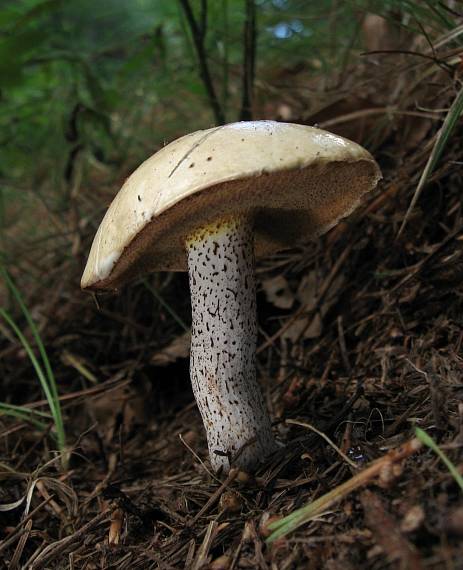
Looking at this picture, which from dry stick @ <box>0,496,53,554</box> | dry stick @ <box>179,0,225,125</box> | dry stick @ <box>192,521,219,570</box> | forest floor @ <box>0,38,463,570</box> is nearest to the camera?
forest floor @ <box>0,38,463,570</box>

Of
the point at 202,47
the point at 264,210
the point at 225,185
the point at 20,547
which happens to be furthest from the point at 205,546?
the point at 202,47

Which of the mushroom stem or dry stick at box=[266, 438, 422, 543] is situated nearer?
dry stick at box=[266, 438, 422, 543]

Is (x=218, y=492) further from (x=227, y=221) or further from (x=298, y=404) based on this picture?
(x=227, y=221)

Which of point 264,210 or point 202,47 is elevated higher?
point 202,47

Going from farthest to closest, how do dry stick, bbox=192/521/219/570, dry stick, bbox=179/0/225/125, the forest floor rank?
dry stick, bbox=179/0/225/125 < dry stick, bbox=192/521/219/570 < the forest floor

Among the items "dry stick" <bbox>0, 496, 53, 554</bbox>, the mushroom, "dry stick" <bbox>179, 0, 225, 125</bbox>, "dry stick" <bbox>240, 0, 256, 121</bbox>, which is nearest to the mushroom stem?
the mushroom

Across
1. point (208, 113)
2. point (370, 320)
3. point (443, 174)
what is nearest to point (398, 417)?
point (370, 320)

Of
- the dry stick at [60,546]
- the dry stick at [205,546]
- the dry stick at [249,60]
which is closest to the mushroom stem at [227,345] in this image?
the dry stick at [205,546]

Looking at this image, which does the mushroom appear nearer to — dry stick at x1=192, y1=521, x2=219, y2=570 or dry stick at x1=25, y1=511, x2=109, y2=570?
dry stick at x1=192, y1=521, x2=219, y2=570
